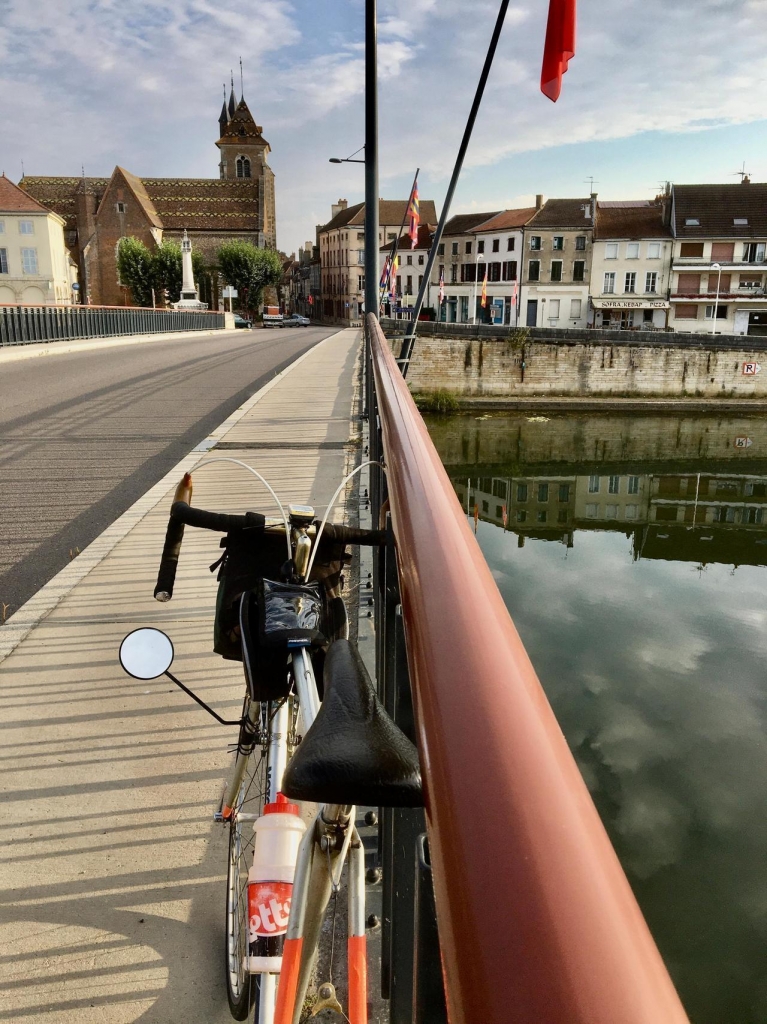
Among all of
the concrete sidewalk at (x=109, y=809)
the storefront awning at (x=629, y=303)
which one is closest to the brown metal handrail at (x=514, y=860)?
the concrete sidewalk at (x=109, y=809)

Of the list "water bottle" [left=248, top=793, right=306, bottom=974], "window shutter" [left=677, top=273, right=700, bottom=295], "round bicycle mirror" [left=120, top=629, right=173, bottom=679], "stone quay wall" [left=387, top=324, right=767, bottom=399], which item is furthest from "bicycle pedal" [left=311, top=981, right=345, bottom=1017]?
"window shutter" [left=677, top=273, right=700, bottom=295]

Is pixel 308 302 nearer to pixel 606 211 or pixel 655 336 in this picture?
pixel 606 211

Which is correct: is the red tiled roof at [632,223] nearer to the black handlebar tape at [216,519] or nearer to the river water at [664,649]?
the river water at [664,649]

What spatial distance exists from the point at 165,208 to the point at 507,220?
3842 centimetres

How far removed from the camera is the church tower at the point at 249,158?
80.4 meters

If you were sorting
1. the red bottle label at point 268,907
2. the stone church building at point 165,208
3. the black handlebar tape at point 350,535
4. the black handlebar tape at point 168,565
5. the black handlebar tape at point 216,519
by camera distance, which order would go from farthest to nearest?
the stone church building at point 165,208 < the black handlebar tape at point 168,565 < the black handlebar tape at point 216,519 < the black handlebar tape at point 350,535 < the red bottle label at point 268,907

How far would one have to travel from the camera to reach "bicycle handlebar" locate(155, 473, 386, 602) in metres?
1.71

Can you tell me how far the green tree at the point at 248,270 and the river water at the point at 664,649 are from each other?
3871 cm

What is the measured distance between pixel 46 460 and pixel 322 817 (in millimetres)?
8171

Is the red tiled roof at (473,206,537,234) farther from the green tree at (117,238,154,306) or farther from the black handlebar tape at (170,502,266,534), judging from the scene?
the black handlebar tape at (170,502,266,534)

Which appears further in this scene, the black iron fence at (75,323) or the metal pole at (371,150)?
the black iron fence at (75,323)

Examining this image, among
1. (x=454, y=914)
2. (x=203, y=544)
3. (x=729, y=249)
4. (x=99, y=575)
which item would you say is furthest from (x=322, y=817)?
(x=729, y=249)

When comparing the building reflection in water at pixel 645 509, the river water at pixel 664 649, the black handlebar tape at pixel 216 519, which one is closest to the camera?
the black handlebar tape at pixel 216 519

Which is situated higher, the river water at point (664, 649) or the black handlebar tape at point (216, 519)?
the black handlebar tape at point (216, 519)
